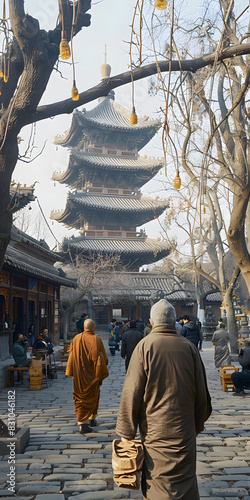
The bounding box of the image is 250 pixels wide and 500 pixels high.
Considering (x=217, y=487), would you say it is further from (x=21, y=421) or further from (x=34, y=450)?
(x=21, y=421)

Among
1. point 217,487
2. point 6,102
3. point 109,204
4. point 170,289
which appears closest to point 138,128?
point 109,204

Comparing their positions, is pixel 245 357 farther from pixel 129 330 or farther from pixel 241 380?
pixel 129 330

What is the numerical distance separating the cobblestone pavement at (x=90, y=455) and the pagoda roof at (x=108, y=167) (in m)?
29.4

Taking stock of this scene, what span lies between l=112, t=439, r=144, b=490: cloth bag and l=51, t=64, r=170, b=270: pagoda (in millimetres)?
31102

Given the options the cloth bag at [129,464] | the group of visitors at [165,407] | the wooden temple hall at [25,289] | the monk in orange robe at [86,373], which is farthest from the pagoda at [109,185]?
the cloth bag at [129,464]

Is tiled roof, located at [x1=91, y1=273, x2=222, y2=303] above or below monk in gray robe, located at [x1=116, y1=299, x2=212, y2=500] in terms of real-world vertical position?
above

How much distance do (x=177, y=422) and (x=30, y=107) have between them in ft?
12.8

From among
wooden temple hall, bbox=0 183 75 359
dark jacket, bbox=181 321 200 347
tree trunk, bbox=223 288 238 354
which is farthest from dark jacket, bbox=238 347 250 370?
tree trunk, bbox=223 288 238 354

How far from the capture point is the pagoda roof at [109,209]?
35750 millimetres

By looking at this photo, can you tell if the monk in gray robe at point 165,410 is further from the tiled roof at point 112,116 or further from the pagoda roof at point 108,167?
the tiled roof at point 112,116

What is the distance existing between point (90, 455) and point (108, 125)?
35.0 meters

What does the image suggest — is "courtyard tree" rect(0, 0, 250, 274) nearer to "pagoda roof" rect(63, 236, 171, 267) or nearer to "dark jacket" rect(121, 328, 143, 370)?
"dark jacket" rect(121, 328, 143, 370)

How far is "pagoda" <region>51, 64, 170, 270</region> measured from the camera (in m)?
35.8

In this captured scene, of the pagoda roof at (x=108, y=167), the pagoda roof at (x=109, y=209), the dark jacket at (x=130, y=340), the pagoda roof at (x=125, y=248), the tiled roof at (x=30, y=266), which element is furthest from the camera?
the pagoda roof at (x=108, y=167)
